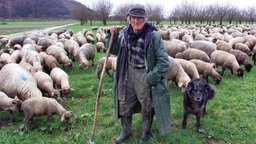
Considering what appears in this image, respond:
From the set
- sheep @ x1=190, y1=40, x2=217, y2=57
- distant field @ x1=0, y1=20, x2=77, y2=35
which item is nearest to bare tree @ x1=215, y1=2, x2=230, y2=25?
distant field @ x1=0, y1=20, x2=77, y2=35

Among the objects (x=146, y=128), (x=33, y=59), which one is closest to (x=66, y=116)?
(x=146, y=128)

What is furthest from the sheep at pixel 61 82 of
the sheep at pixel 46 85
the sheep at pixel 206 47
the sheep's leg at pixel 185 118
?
the sheep at pixel 206 47

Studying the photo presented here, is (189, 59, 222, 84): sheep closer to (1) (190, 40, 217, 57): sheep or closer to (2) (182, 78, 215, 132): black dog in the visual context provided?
(1) (190, 40, 217, 57): sheep

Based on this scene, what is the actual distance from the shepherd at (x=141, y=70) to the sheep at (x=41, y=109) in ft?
5.73

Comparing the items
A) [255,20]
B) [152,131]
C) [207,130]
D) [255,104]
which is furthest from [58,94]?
[255,20]

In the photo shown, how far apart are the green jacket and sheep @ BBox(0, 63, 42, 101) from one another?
319 centimetres

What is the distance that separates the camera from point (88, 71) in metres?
12.1

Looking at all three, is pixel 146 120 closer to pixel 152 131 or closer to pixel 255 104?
pixel 152 131

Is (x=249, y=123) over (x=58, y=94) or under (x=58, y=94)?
under

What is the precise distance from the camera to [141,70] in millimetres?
4770

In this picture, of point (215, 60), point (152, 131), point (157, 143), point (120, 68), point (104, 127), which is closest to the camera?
point (120, 68)

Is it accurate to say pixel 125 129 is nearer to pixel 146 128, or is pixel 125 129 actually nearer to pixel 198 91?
pixel 146 128

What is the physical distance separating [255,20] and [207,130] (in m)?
68.0

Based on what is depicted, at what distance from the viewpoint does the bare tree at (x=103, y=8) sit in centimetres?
6281
